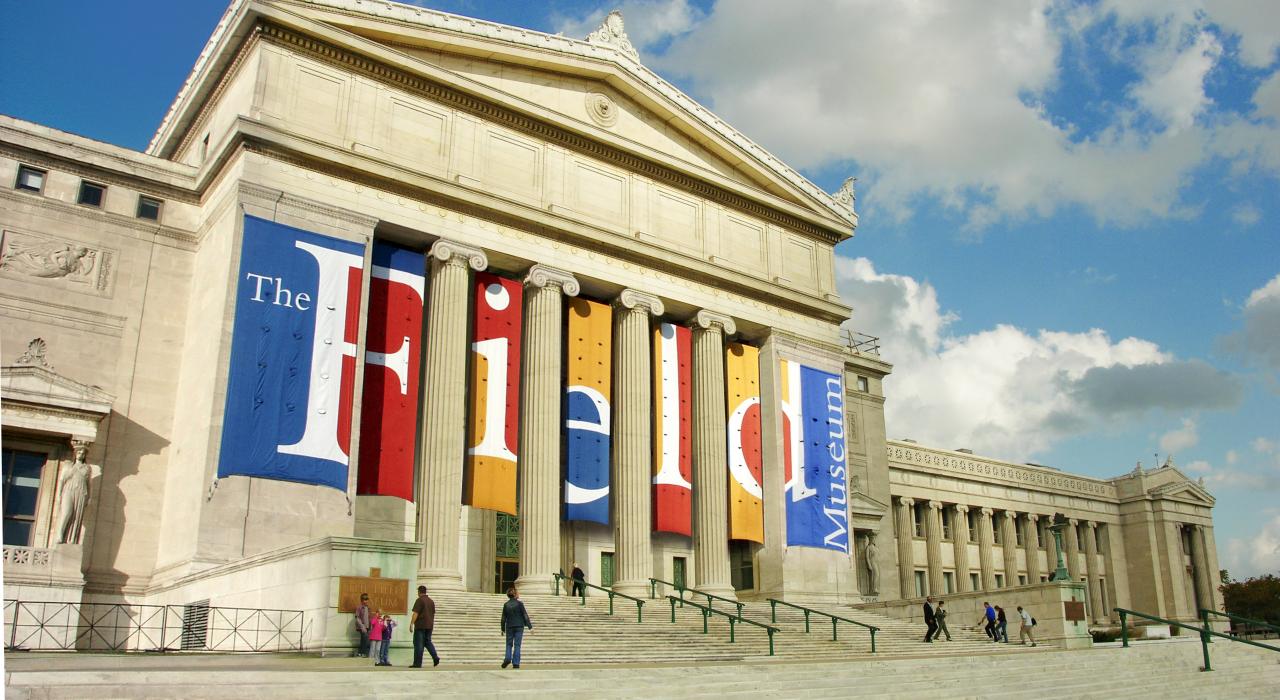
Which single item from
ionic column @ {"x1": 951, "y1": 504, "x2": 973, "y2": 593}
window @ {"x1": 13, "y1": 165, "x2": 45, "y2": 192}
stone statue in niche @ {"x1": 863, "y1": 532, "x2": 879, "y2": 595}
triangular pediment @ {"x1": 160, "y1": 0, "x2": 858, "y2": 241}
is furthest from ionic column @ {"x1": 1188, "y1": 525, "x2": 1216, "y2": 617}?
window @ {"x1": 13, "y1": 165, "x2": 45, "y2": 192}

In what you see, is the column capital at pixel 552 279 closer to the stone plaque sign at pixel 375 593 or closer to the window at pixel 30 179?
the window at pixel 30 179

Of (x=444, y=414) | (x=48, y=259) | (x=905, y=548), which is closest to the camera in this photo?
(x=48, y=259)

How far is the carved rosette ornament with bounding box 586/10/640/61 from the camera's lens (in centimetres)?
3550

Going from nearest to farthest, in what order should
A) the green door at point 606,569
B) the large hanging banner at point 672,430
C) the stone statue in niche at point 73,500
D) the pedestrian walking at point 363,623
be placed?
the pedestrian walking at point 363,623
the stone statue in niche at point 73,500
the green door at point 606,569
the large hanging banner at point 672,430

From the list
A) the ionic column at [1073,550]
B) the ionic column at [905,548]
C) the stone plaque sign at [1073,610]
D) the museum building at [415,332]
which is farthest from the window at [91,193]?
the ionic column at [1073,550]

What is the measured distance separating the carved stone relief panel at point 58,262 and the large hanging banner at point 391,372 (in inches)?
267

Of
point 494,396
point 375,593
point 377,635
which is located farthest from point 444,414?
point 377,635

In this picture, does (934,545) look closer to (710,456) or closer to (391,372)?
(710,456)

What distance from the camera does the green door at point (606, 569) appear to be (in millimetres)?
33344

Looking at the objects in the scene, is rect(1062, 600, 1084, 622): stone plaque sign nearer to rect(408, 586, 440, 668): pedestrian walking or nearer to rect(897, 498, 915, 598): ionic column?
rect(408, 586, 440, 668): pedestrian walking

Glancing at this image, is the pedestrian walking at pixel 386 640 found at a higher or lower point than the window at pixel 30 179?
lower

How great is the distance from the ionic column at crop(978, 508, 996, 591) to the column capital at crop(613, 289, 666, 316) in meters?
29.8

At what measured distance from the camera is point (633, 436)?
33031 millimetres

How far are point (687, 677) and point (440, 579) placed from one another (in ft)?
36.2
